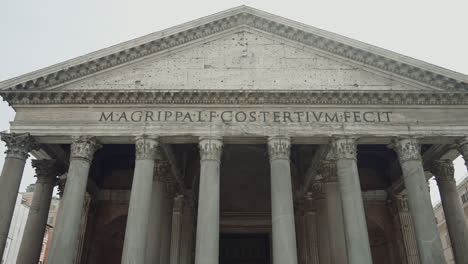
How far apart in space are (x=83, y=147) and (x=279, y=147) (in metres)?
5.58

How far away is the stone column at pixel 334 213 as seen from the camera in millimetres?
11547

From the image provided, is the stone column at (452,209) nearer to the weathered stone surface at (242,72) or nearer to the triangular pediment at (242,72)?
the triangular pediment at (242,72)

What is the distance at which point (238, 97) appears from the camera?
11.9 m

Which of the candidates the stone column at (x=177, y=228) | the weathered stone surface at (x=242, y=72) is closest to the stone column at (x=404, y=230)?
the weathered stone surface at (x=242, y=72)

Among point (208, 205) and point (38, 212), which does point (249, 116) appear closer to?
point (208, 205)

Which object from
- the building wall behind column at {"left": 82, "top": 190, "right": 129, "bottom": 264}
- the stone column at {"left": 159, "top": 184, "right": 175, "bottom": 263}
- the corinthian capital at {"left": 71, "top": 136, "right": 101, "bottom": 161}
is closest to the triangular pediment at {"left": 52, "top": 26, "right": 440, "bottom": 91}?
the corinthian capital at {"left": 71, "top": 136, "right": 101, "bottom": 161}

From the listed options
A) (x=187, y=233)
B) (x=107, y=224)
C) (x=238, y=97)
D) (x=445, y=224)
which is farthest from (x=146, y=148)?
(x=445, y=224)

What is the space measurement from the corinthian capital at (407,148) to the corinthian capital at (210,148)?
5.10m

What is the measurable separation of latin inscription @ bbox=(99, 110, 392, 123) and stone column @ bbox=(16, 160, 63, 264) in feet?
11.4

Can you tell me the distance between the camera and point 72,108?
475 inches

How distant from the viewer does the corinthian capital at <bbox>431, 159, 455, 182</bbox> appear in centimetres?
1338

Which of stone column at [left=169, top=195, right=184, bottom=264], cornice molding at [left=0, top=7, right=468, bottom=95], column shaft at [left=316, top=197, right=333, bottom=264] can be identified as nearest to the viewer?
cornice molding at [left=0, top=7, right=468, bottom=95]

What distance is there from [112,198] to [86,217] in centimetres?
131

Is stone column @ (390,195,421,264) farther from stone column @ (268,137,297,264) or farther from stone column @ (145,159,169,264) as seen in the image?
stone column @ (145,159,169,264)
